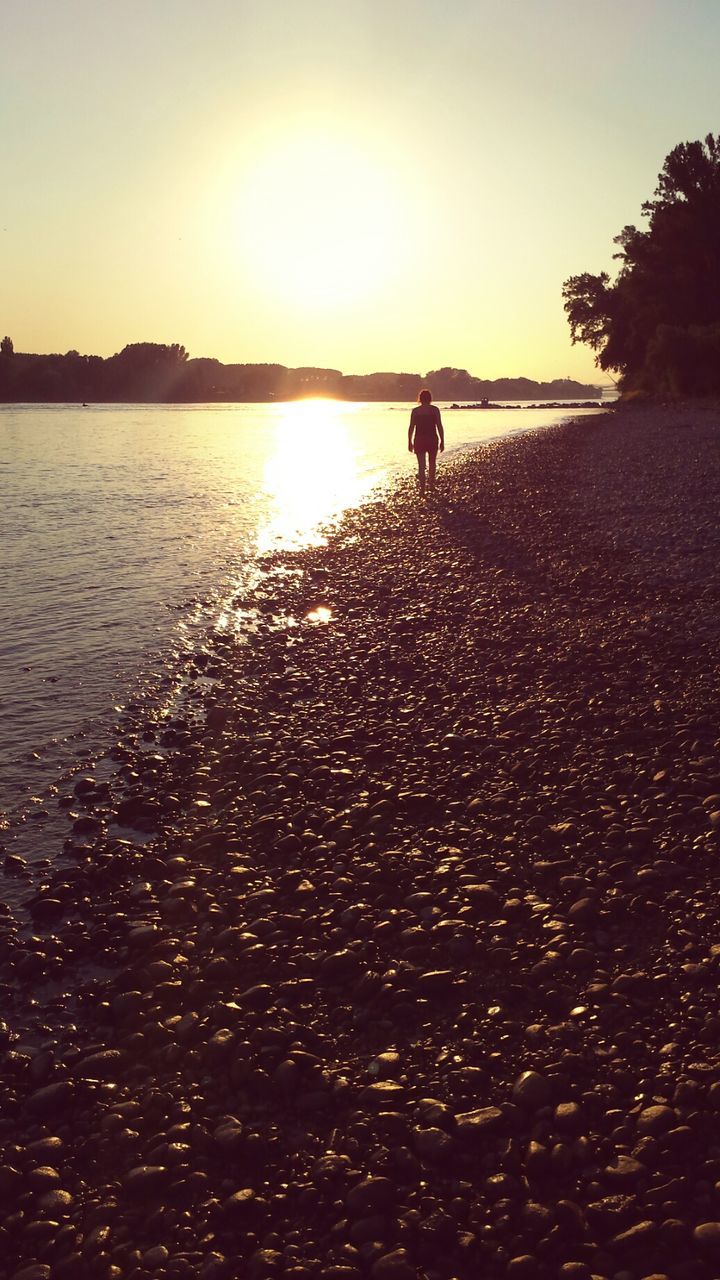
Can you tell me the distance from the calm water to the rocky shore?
139 cm

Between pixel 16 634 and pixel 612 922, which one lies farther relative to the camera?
pixel 16 634

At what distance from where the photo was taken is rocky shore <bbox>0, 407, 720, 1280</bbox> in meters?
4.07

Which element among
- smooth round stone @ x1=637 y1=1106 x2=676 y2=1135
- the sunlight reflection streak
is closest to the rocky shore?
smooth round stone @ x1=637 y1=1106 x2=676 y2=1135

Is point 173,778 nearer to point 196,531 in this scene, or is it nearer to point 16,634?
point 16,634

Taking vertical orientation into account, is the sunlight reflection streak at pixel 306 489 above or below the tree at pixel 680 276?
below

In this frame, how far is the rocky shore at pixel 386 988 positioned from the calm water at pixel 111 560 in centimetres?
139

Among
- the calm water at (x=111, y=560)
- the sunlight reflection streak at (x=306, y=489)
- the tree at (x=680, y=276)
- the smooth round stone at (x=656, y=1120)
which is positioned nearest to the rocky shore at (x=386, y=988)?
the smooth round stone at (x=656, y=1120)

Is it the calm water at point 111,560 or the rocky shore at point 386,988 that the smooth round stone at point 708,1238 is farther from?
the calm water at point 111,560

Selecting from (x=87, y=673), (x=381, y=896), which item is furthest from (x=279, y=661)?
(x=381, y=896)

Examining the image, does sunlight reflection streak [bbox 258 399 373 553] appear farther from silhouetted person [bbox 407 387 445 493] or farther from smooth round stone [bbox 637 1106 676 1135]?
smooth round stone [bbox 637 1106 676 1135]

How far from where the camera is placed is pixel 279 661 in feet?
45.8

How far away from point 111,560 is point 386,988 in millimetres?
21444

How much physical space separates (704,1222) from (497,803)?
4.53 meters

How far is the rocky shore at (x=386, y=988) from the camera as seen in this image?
4.07 metres
